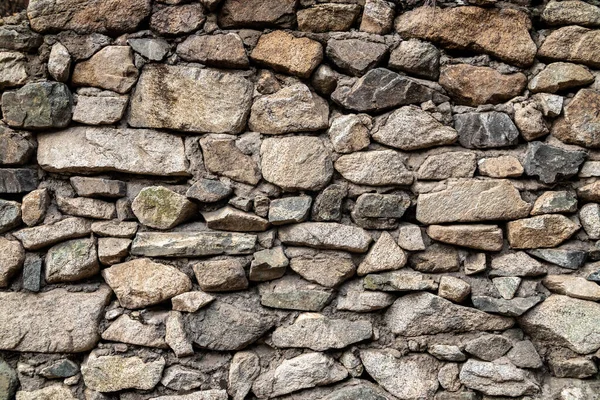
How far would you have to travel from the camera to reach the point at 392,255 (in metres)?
1.91

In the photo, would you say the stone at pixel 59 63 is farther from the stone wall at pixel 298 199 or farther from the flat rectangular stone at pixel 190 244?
the flat rectangular stone at pixel 190 244

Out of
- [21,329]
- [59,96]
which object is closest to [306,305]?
[21,329]

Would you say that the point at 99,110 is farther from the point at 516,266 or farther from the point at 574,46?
the point at 574,46

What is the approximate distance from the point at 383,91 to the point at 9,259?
1.70m

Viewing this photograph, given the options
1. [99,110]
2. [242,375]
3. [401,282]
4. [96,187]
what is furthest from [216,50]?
[242,375]

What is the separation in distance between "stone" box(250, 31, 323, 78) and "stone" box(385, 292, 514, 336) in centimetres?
107

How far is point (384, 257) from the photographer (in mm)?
1906

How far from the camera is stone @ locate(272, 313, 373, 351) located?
188 centimetres

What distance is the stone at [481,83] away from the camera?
6.41 feet

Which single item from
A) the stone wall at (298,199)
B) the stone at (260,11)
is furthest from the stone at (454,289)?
the stone at (260,11)

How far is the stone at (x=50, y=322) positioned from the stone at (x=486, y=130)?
166cm

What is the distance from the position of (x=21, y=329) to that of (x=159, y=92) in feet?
3.69

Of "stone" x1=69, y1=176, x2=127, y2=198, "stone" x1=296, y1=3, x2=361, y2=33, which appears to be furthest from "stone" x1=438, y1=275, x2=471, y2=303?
"stone" x1=69, y1=176, x2=127, y2=198

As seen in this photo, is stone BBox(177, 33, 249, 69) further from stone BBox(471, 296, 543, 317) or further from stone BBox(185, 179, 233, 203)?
stone BBox(471, 296, 543, 317)
